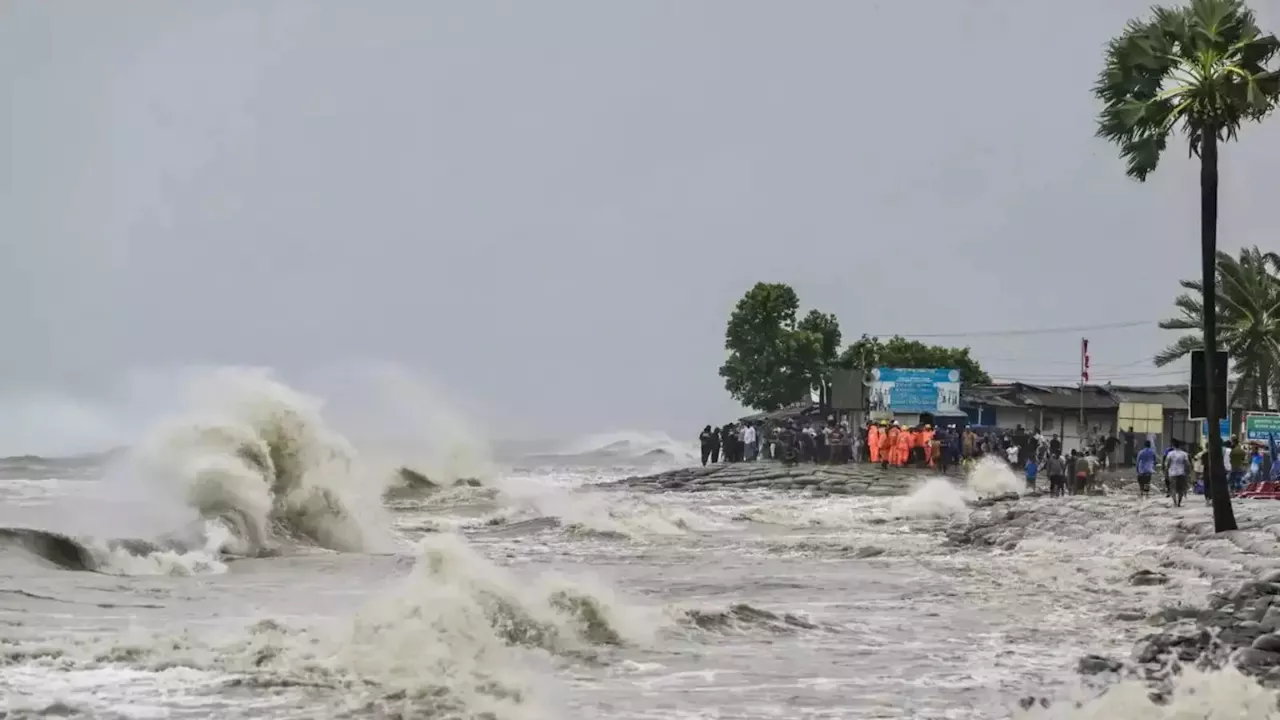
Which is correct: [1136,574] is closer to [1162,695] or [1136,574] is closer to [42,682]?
[1162,695]

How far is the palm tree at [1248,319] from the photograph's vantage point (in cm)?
3944

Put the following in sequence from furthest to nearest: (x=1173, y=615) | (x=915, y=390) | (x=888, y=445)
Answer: (x=915, y=390) → (x=888, y=445) → (x=1173, y=615)

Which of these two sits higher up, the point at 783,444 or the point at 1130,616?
the point at 783,444

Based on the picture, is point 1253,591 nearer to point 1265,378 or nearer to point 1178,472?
point 1178,472

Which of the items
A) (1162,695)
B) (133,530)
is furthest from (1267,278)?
(1162,695)

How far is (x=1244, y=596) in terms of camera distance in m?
12.3

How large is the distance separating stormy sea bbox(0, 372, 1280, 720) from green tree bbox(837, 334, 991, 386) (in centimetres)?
4733

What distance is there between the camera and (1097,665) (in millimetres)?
9953

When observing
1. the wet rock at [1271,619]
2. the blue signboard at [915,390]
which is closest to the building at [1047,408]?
the blue signboard at [915,390]

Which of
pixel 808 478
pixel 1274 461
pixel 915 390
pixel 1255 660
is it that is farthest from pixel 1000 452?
pixel 1255 660

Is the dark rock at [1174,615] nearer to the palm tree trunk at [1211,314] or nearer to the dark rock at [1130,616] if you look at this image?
the dark rock at [1130,616]

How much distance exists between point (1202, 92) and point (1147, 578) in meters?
6.15

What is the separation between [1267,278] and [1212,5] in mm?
25572

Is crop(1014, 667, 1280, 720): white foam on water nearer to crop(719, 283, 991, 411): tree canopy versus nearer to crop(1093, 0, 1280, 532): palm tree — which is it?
crop(1093, 0, 1280, 532): palm tree
